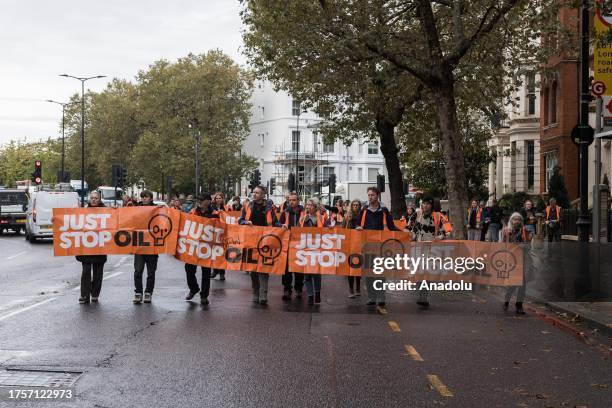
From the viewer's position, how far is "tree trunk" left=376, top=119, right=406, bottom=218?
3331 cm

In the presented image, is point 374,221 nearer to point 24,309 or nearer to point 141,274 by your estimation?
point 141,274

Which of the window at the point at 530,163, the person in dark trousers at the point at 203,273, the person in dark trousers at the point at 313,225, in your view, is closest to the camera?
the person in dark trousers at the point at 203,273

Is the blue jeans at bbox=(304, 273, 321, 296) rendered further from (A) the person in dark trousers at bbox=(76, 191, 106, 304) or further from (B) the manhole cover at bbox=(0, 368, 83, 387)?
(B) the manhole cover at bbox=(0, 368, 83, 387)

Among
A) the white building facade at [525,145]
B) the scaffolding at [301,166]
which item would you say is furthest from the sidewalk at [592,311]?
the scaffolding at [301,166]

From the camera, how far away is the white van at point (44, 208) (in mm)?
35344

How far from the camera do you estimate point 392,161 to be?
33.7 meters

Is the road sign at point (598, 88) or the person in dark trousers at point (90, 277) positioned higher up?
the road sign at point (598, 88)

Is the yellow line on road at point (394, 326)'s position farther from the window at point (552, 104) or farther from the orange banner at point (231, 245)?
the window at point (552, 104)

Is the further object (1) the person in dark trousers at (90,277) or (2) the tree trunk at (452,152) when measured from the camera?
(2) the tree trunk at (452,152)

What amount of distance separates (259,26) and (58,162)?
82286mm

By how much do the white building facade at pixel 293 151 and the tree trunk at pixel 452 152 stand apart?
6476cm

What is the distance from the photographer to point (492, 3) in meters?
21.2

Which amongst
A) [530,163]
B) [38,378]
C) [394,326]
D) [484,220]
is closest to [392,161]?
[484,220]

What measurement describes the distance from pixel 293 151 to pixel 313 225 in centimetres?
7529
